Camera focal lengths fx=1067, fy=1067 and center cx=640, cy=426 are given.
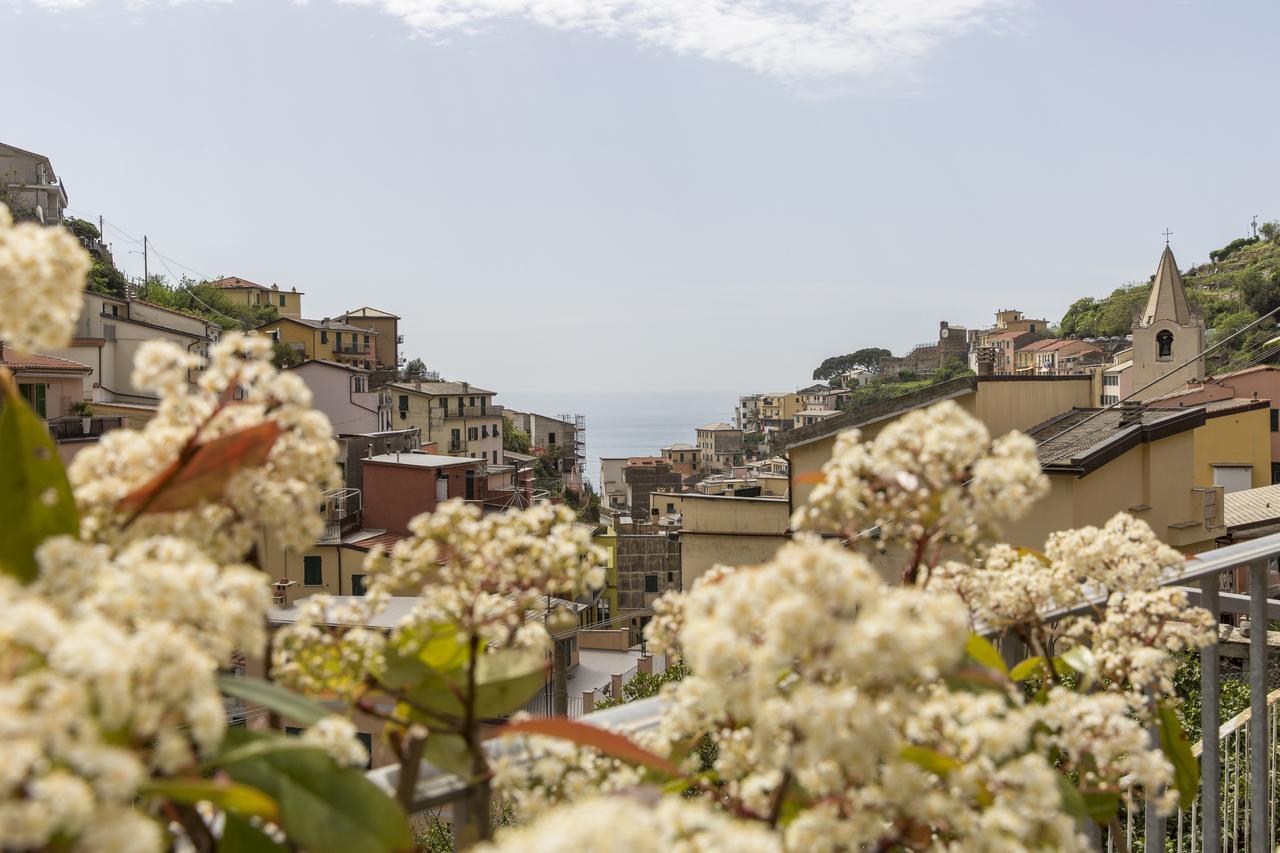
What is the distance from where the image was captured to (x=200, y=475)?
0.74m

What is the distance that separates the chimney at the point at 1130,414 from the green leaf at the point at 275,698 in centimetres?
1137

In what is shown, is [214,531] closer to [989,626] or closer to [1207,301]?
[989,626]

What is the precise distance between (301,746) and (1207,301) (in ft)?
247

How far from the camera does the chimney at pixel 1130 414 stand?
435 inches

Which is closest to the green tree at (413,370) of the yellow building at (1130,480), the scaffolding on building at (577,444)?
the scaffolding on building at (577,444)

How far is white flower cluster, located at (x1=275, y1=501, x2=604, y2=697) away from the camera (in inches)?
33.9

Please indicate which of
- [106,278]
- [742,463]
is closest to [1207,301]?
[742,463]

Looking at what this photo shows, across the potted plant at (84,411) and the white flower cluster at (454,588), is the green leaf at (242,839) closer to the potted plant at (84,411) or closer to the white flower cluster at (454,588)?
the white flower cluster at (454,588)

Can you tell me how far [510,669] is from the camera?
0.89m

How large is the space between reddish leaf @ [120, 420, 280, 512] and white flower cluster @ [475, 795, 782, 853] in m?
0.32

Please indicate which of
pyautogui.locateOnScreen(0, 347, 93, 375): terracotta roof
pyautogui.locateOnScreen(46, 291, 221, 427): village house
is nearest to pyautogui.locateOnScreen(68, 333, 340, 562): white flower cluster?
pyautogui.locateOnScreen(0, 347, 93, 375): terracotta roof

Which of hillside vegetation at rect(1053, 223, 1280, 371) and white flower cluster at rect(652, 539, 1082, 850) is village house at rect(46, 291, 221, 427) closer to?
white flower cluster at rect(652, 539, 1082, 850)

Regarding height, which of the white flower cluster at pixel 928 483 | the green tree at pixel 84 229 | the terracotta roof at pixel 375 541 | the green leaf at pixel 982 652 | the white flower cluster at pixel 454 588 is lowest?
the terracotta roof at pixel 375 541

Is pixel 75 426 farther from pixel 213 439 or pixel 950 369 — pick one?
pixel 950 369
